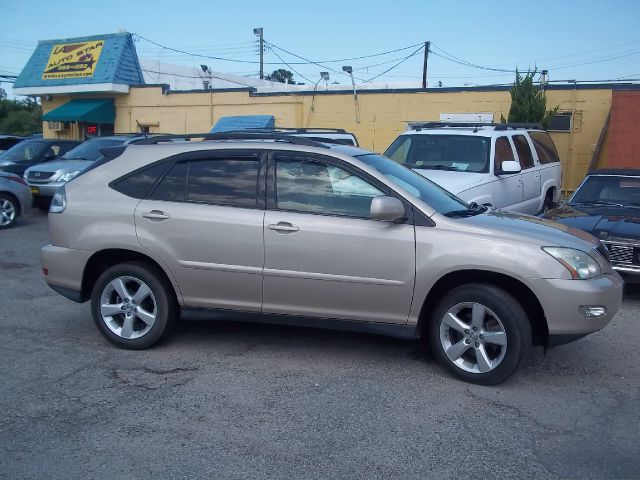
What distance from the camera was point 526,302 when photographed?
470 centimetres

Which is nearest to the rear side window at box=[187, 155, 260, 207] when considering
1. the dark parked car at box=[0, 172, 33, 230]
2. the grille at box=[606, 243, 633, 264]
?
the grille at box=[606, 243, 633, 264]

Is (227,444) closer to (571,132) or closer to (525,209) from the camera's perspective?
(525,209)

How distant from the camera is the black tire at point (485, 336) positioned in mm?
4500

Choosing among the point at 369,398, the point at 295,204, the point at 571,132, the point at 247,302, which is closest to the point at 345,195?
the point at 295,204

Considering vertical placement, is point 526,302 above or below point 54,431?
above

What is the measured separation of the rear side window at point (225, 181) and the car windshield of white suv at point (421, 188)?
0.88m

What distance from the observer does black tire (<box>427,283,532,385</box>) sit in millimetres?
4500

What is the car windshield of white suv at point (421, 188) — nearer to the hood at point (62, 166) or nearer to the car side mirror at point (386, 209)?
the car side mirror at point (386, 209)

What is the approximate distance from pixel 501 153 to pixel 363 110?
1095cm

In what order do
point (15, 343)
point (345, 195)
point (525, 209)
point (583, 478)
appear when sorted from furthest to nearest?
point (525, 209), point (15, 343), point (345, 195), point (583, 478)

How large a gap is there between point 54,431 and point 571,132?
15.7 meters

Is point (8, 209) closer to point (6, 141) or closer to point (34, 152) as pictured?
point (34, 152)

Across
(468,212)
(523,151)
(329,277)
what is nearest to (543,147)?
(523,151)

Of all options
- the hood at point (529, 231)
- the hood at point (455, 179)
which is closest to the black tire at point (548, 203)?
the hood at point (455, 179)
